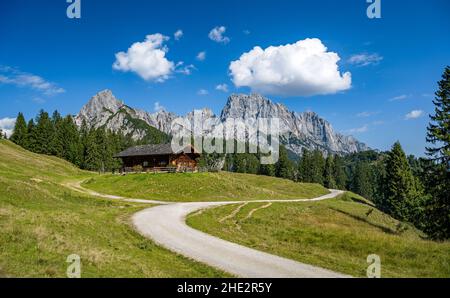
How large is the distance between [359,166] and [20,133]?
456 ft

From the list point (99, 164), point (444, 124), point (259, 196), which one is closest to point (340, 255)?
point (444, 124)

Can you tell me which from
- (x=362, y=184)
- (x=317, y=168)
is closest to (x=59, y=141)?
(x=317, y=168)

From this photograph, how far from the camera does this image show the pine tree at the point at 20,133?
106 meters

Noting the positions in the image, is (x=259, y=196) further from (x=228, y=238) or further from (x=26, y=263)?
(x=26, y=263)

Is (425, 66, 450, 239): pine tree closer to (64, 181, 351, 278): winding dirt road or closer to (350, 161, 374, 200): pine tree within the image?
(64, 181, 351, 278): winding dirt road

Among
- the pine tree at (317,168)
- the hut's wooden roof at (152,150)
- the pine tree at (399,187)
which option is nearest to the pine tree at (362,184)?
the pine tree at (317,168)

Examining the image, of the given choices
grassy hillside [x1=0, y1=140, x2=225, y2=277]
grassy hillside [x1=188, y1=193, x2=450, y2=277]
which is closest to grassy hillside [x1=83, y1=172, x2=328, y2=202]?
grassy hillside [x1=188, y1=193, x2=450, y2=277]

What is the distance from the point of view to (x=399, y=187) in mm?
68688

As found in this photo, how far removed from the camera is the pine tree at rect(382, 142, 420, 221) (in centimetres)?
6637

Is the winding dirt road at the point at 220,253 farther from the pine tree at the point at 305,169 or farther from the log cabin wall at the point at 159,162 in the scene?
the pine tree at the point at 305,169

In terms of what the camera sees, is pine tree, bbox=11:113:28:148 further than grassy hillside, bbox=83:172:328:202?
Yes

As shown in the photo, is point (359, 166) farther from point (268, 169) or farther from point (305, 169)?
point (268, 169)
